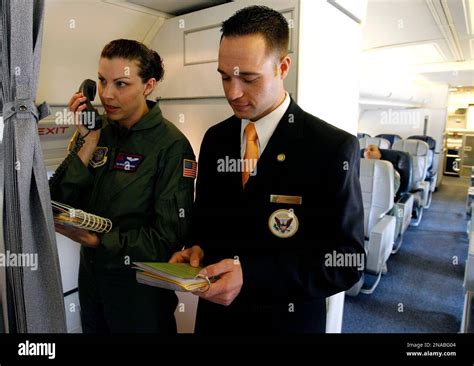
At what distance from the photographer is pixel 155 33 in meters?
1.19

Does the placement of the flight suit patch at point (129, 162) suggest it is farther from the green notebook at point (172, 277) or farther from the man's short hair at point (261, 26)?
the man's short hair at point (261, 26)

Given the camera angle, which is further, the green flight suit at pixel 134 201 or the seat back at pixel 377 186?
the seat back at pixel 377 186

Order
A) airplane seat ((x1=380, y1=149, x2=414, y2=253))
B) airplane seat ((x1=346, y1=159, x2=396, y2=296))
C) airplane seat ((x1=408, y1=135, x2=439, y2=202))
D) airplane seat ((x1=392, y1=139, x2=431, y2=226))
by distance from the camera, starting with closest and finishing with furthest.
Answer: airplane seat ((x1=346, y1=159, x2=396, y2=296)) < airplane seat ((x1=380, y1=149, x2=414, y2=253)) < airplane seat ((x1=392, y1=139, x2=431, y2=226)) < airplane seat ((x1=408, y1=135, x2=439, y2=202))

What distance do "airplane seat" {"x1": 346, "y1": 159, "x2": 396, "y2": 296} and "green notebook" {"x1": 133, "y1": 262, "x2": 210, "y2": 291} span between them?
1694 millimetres

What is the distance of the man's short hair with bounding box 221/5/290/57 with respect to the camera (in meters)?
0.69

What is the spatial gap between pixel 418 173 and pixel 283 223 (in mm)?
4250

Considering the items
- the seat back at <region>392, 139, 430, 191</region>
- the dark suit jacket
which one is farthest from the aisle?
the seat back at <region>392, 139, 430, 191</region>

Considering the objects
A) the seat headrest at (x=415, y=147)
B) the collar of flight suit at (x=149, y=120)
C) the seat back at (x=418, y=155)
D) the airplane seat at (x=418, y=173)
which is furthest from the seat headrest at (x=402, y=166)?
the collar of flight suit at (x=149, y=120)

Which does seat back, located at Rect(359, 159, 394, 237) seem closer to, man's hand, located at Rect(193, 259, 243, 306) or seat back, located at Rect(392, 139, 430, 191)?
man's hand, located at Rect(193, 259, 243, 306)

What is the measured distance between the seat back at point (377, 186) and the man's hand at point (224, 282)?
185 cm

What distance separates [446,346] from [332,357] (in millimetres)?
256

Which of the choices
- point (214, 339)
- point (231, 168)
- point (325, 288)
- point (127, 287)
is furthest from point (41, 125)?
point (325, 288)

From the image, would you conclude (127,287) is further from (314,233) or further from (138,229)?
(314,233)

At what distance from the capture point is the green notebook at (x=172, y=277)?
0.66 m
